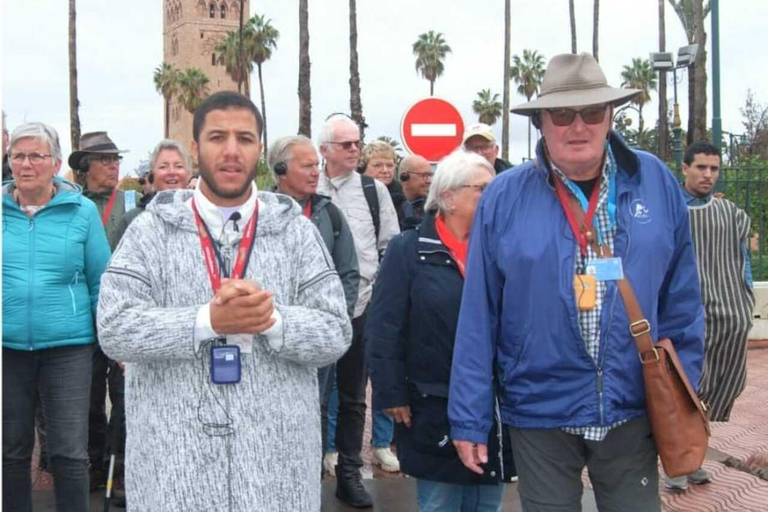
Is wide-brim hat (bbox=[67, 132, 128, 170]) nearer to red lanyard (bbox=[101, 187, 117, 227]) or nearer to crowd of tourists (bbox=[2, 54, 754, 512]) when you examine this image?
red lanyard (bbox=[101, 187, 117, 227])

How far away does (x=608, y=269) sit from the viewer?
2936 millimetres

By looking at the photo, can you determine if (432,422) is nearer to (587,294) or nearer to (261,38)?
(587,294)

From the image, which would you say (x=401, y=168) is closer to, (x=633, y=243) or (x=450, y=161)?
(x=450, y=161)

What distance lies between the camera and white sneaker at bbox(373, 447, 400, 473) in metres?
6.23

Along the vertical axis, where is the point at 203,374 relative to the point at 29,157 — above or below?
below

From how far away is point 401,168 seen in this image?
22.6ft

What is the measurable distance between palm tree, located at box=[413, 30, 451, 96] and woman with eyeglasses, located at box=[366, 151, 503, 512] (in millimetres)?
55513

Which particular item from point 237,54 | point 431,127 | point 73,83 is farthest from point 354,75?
point 237,54

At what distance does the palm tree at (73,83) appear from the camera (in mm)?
28980

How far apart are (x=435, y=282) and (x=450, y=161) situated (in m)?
0.52

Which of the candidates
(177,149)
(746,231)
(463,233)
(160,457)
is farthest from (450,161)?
(746,231)

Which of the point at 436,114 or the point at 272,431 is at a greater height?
the point at 436,114

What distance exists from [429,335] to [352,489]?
6.61 ft

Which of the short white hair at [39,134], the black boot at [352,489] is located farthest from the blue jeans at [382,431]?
the short white hair at [39,134]
